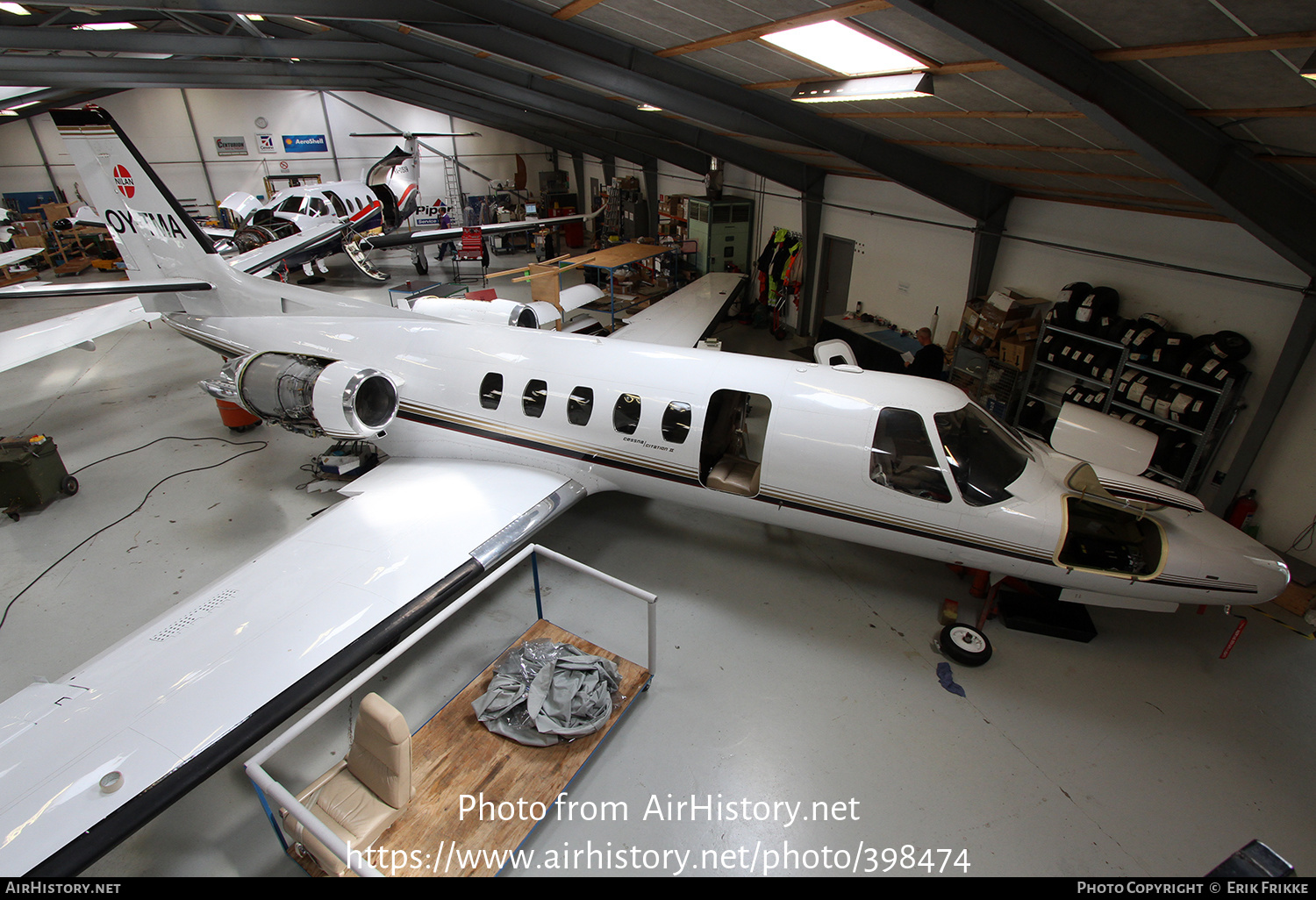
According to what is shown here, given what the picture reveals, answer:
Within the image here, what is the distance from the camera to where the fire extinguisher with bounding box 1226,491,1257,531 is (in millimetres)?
7344

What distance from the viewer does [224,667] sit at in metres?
4.43

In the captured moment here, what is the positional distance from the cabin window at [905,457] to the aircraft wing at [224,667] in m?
3.64

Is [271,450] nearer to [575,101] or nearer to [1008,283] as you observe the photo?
[575,101]

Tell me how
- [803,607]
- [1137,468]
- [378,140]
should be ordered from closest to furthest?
[1137,468] → [803,607] → [378,140]

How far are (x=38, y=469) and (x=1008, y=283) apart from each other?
15515 millimetres

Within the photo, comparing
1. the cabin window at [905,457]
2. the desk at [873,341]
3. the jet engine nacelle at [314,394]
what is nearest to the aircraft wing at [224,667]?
the jet engine nacelle at [314,394]

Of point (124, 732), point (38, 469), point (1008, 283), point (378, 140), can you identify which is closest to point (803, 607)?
point (124, 732)

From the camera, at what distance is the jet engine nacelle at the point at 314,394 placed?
23.4 feet

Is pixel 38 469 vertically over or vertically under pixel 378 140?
under

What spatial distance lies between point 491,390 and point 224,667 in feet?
13.6

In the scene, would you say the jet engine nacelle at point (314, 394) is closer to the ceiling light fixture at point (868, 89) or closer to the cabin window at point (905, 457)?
the cabin window at point (905, 457)

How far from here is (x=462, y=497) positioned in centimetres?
680

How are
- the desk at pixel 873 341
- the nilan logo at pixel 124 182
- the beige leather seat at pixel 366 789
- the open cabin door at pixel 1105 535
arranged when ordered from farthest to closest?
the desk at pixel 873 341 < the nilan logo at pixel 124 182 < the open cabin door at pixel 1105 535 < the beige leather seat at pixel 366 789

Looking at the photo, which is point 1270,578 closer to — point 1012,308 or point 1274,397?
point 1274,397
